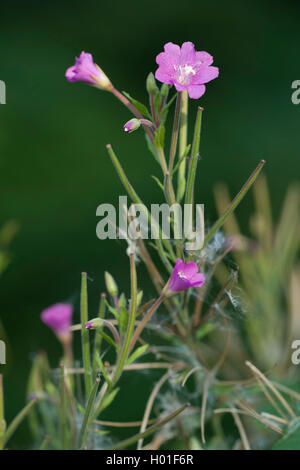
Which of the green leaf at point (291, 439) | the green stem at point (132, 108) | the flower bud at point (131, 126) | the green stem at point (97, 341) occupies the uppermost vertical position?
the green stem at point (132, 108)

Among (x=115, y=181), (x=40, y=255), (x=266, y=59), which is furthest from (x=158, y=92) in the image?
(x=266, y=59)

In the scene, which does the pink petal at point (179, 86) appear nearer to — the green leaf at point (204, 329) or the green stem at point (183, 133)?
the green stem at point (183, 133)

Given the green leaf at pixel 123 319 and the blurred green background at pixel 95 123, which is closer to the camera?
the green leaf at pixel 123 319

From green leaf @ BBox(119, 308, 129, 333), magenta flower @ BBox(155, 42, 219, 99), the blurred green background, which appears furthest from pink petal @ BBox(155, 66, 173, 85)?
the blurred green background

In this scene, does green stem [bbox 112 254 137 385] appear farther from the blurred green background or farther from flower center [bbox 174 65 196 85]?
the blurred green background

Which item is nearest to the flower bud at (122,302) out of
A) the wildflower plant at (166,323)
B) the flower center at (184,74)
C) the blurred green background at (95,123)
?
the wildflower plant at (166,323)

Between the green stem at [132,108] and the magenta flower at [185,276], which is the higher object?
the green stem at [132,108]

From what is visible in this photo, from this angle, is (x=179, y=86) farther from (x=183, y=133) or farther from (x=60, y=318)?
(x=60, y=318)
